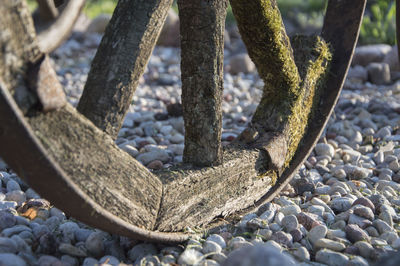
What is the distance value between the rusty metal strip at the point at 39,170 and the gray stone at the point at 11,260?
269 mm

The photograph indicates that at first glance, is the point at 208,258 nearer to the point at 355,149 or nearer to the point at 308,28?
the point at 355,149

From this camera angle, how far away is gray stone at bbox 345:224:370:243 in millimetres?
1837

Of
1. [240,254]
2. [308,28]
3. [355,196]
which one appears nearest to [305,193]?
[355,196]

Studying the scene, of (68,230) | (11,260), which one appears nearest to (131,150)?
(68,230)

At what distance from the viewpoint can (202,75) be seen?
5.74 feet

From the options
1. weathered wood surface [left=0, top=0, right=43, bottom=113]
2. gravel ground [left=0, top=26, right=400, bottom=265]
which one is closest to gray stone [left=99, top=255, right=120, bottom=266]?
gravel ground [left=0, top=26, right=400, bottom=265]

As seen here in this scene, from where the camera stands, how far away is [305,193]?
2.40 metres

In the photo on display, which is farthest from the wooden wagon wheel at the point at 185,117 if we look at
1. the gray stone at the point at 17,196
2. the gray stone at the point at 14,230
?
the gray stone at the point at 17,196

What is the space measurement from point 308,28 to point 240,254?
8.18m

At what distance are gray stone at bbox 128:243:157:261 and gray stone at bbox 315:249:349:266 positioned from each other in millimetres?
602

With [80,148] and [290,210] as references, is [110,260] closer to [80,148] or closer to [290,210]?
[80,148]

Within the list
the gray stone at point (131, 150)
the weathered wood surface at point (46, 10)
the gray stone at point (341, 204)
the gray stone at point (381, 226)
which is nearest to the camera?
the gray stone at point (381, 226)

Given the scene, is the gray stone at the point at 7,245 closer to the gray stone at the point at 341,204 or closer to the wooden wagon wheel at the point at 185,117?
the wooden wagon wheel at the point at 185,117

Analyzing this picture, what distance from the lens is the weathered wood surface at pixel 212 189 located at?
1729 mm
